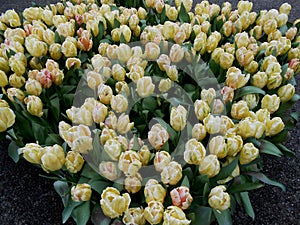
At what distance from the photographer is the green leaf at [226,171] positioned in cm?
132

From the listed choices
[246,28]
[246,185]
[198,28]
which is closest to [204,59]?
[198,28]

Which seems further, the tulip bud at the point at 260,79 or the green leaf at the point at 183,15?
the green leaf at the point at 183,15

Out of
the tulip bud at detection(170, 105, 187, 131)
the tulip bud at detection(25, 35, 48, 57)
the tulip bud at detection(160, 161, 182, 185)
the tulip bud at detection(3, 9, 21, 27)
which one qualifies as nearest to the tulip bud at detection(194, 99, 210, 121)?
the tulip bud at detection(170, 105, 187, 131)

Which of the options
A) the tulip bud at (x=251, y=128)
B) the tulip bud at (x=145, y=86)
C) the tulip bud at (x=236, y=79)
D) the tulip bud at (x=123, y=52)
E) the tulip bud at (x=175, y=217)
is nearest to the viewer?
the tulip bud at (x=175, y=217)

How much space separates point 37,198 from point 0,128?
1.32 feet

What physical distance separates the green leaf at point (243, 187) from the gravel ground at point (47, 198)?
398 mm

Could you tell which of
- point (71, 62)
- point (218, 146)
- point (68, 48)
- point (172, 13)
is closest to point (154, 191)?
point (218, 146)

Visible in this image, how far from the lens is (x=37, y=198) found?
1709 millimetres

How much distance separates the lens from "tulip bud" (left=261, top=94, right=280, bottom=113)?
1.57 m

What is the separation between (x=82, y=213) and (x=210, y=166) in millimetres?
460

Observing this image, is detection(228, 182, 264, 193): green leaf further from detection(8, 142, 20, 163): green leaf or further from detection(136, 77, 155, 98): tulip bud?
detection(8, 142, 20, 163): green leaf

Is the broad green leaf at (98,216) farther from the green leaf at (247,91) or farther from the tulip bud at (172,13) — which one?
the tulip bud at (172,13)

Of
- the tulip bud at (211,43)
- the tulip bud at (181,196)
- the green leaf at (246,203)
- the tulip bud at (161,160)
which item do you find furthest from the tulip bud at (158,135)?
the tulip bud at (211,43)

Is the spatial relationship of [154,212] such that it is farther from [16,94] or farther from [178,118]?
[16,94]
